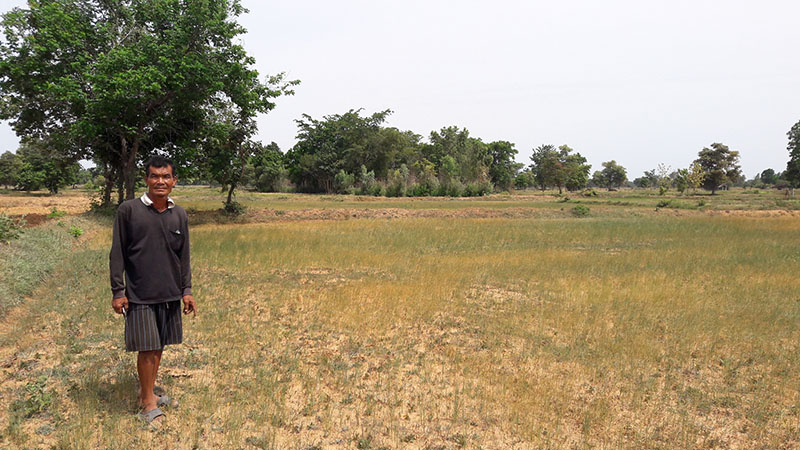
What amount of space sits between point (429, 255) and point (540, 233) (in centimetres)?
915

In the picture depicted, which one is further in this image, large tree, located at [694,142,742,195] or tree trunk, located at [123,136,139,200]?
large tree, located at [694,142,742,195]

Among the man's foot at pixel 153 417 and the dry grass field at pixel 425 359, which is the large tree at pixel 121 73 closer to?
the dry grass field at pixel 425 359

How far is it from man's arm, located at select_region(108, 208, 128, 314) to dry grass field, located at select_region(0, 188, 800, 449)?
4.12ft

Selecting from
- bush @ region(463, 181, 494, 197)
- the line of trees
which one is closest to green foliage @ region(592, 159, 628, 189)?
bush @ region(463, 181, 494, 197)

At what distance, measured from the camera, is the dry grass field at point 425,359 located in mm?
4156

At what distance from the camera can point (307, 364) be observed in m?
5.63

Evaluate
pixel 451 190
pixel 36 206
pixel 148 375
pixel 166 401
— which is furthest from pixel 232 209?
pixel 451 190

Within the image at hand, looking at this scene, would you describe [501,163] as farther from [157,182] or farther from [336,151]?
[157,182]

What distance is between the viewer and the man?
3818mm

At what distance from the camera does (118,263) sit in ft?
12.4

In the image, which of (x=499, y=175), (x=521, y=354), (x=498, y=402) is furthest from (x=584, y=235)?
(x=499, y=175)

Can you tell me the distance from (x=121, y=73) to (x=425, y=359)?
19.3 m

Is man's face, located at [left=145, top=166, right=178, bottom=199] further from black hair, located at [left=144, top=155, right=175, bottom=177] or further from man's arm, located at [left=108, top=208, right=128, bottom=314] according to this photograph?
man's arm, located at [left=108, top=208, right=128, bottom=314]

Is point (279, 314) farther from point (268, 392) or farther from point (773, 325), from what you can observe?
point (773, 325)
